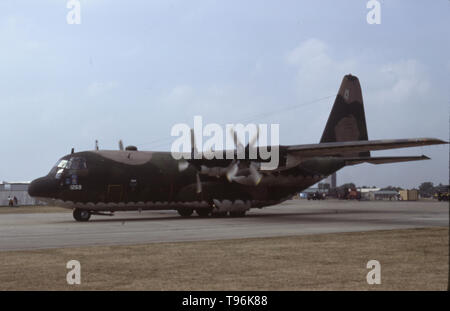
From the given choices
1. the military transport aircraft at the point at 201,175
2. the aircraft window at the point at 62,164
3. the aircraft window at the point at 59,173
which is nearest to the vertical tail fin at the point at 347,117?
the military transport aircraft at the point at 201,175

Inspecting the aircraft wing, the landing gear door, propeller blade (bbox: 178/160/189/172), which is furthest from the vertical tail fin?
the landing gear door

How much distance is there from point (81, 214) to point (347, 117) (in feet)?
65.1

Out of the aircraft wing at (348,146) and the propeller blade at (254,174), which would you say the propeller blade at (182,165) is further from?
the aircraft wing at (348,146)

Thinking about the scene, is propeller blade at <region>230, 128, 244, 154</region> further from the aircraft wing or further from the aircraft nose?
the aircraft nose

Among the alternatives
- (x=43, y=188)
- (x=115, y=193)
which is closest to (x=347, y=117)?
(x=115, y=193)

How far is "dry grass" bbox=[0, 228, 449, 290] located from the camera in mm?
8781

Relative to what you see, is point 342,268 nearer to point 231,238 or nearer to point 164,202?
point 231,238

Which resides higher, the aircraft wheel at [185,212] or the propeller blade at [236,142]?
the propeller blade at [236,142]

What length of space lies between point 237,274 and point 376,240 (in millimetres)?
7773

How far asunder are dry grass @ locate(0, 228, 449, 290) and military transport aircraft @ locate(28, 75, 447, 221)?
40.4 feet

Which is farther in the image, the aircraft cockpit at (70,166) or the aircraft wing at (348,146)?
the aircraft cockpit at (70,166)

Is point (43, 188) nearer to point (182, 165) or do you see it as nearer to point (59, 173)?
point (59, 173)

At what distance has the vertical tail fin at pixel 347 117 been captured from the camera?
118ft
